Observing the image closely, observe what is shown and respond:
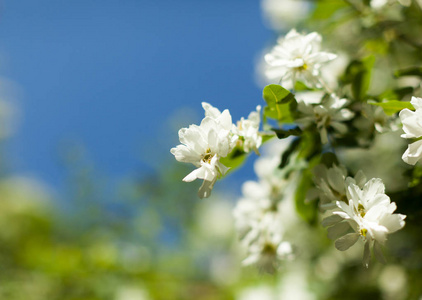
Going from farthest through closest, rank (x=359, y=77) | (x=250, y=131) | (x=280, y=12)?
Answer: (x=280, y=12)
(x=359, y=77)
(x=250, y=131)

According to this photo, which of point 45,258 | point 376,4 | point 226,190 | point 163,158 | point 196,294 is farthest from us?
point 226,190

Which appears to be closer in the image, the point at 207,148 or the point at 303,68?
the point at 207,148

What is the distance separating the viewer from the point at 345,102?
61 centimetres

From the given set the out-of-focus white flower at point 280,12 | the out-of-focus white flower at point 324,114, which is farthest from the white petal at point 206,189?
the out-of-focus white flower at point 280,12

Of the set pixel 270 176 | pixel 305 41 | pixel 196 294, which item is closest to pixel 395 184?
pixel 270 176

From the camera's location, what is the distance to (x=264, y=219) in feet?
2.56

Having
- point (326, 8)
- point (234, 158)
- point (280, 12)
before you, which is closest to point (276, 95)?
point (234, 158)

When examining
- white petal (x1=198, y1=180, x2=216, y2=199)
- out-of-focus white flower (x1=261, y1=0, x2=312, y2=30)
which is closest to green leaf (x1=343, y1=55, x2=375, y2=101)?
white petal (x1=198, y1=180, x2=216, y2=199)

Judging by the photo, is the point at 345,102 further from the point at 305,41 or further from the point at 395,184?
the point at 395,184

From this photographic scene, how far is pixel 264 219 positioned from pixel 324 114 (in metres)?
0.27

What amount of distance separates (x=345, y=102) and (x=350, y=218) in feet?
0.73

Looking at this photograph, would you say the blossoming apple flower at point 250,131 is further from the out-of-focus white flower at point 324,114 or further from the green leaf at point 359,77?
the green leaf at point 359,77

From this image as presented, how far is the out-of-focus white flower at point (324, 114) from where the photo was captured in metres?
0.60

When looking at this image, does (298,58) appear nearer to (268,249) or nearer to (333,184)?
(333,184)
